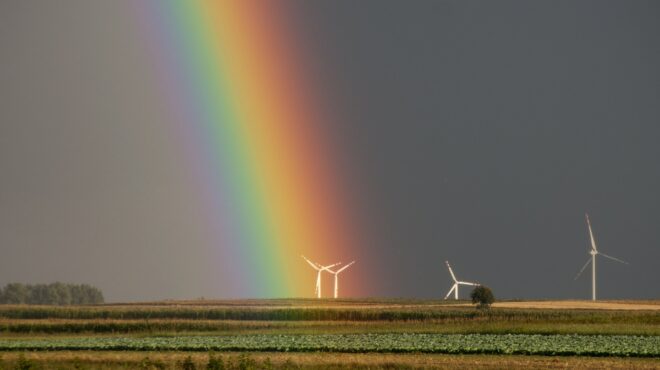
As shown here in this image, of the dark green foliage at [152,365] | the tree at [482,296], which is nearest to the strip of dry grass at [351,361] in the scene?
the dark green foliage at [152,365]

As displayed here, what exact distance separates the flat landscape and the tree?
5770 mm

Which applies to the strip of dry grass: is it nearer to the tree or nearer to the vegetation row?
the vegetation row

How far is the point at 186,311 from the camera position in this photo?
10150 centimetres

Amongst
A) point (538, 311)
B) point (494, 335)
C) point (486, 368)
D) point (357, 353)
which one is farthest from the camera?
point (538, 311)

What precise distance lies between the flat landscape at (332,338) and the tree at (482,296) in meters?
5.77

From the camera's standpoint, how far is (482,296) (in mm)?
101000

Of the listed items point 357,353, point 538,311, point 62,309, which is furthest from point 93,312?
point 357,353

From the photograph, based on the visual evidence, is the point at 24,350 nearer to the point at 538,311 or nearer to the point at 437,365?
the point at 437,365

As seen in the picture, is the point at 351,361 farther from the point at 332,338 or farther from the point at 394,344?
the point at 332,338

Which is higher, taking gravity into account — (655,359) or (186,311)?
(186,311)

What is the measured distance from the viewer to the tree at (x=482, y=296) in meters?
100

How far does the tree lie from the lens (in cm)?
10038

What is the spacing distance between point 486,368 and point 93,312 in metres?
61.8

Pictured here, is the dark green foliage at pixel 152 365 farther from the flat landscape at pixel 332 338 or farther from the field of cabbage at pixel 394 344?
the field of cabbage at pixel 394 344
